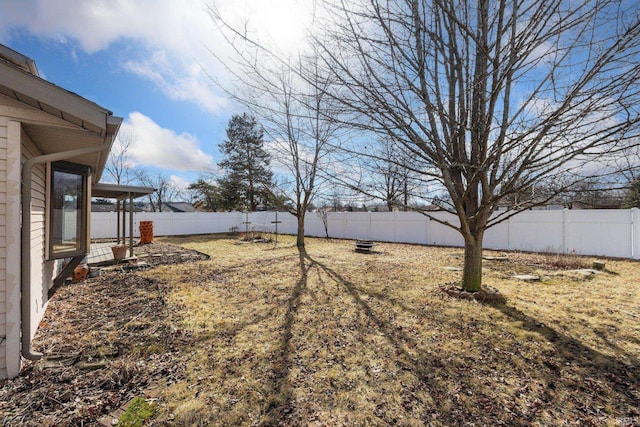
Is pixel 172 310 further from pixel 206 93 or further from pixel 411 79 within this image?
pixel 411 79

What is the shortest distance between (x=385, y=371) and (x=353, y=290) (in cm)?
262

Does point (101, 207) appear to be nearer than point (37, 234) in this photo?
No

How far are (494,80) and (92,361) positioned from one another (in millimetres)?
5491

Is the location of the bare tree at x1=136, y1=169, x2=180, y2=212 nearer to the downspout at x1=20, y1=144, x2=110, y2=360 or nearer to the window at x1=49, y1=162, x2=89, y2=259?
the window at x1=49, y1=162, x2=89, y2=259

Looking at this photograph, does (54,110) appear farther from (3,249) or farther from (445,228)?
(445,228)

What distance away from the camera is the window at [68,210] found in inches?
170

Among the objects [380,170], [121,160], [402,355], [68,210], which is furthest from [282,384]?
[121,160]

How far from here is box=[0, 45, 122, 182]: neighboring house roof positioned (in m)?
2.30

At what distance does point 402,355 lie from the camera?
2.88 metres

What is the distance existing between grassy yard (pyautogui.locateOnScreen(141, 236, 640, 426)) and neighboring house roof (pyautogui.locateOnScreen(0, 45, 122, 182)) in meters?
2.46

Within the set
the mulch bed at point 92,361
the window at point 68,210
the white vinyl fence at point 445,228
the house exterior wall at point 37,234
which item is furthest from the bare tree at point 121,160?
the mulch bed at point 92,361

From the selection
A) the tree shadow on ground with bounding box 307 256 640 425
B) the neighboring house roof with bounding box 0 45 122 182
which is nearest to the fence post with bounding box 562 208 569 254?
the tree shadow on ground with bounding box 307 256 640 425

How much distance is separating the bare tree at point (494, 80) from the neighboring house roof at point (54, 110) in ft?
8.42

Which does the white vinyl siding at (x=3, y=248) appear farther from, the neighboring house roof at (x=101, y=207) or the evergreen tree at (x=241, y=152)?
the neighboring house roof at (x=101, y=207)
